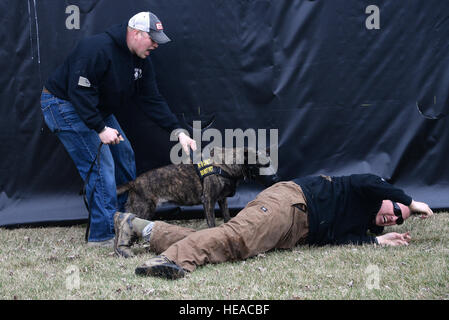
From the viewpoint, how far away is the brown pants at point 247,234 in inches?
147

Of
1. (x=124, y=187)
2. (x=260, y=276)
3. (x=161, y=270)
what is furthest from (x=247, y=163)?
(x=161, y=270)

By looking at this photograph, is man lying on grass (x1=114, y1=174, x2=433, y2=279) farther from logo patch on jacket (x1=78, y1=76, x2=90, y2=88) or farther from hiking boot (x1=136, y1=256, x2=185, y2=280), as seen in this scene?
logo patch on jacket (x1=78, y1=76, x2=90, y2=88)

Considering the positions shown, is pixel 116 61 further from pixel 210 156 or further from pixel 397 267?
pixel 397 267

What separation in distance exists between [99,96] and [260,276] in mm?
2177

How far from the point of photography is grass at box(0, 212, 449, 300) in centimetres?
321

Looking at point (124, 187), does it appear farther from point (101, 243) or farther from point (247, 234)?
point (247, 234)

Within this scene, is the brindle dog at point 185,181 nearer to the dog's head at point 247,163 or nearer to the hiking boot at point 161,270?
the dog's head at point 247,163

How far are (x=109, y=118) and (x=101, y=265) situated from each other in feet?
5.19

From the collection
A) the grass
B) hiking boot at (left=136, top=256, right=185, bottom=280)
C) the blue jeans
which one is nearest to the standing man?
the blue jeans

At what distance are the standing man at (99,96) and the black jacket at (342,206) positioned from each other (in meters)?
1.12

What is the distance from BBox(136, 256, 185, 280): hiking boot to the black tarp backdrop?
2.27 m

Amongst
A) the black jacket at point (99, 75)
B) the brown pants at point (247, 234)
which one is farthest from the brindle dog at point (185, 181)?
the brown pants at point (247, 234)

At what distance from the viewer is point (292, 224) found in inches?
157
